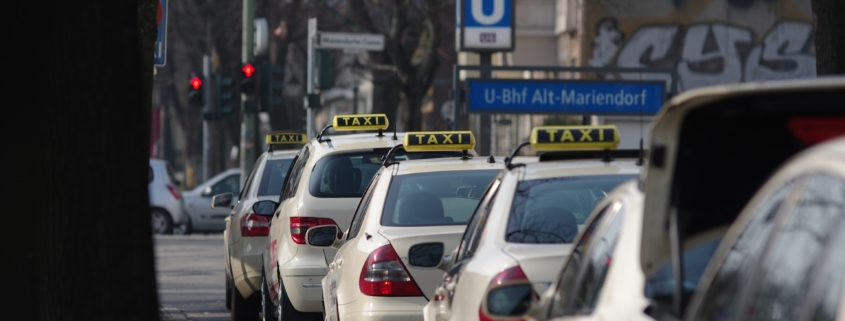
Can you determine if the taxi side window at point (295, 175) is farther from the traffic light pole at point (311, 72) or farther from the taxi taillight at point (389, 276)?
the traffic light pole at point (311, 72)

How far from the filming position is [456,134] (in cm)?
934

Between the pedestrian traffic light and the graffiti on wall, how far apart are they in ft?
40.4

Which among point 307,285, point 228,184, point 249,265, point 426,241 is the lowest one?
point 228,184

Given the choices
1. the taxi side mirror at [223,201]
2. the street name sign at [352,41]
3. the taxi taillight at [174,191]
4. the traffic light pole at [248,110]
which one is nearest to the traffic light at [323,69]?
the street name sign at [352,41]

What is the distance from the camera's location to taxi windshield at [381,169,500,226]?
7.54 m

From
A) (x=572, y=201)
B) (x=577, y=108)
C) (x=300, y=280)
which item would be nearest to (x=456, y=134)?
(x=300, y=280)

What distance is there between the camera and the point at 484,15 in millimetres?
19906

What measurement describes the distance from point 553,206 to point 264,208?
5.87m

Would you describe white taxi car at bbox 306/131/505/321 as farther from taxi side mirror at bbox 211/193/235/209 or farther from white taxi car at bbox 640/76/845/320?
taxi side mirror at bbox 211/193/235/209

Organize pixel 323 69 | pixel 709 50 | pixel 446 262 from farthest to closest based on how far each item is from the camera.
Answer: pixel 709 50 < pixel 323 69 < pixel 446 262

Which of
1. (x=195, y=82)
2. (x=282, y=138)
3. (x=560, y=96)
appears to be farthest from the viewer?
(x=195, y=82)

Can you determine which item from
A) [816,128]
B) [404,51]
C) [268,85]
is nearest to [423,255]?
[816,128]

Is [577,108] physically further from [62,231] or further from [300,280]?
[62,231]

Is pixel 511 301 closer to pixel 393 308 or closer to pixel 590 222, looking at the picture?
pixel 590 222
